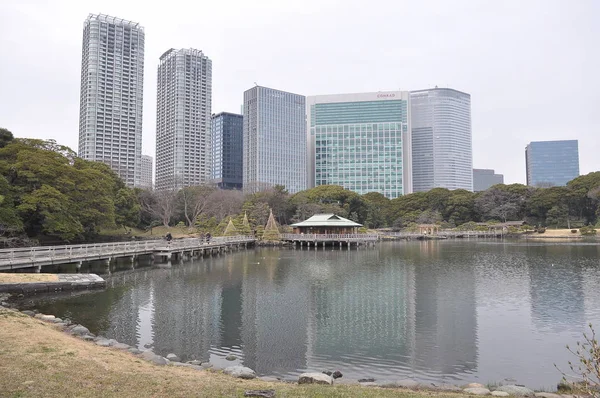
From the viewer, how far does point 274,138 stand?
129750 mm

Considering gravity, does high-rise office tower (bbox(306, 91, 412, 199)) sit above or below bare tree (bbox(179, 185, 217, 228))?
above

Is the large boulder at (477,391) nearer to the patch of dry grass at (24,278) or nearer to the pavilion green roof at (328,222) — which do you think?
the patch of dry grass at (24,278)

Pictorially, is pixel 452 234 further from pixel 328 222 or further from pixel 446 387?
pixel 446 387

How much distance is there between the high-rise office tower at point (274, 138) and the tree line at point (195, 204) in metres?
46.0

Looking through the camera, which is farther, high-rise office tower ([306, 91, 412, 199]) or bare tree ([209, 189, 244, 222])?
high-rise office tower ([306, 91, 412, 199])

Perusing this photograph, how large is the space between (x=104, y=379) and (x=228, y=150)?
5607 inches

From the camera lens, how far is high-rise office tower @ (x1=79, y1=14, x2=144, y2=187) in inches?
3553

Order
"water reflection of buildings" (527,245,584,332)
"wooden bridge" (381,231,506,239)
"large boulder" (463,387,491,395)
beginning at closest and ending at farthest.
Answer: "large boulder" (463,387,491,395) < "water reflection of buildings" (527,245,584,332) < "wooden bridge" (381,231,506,239)

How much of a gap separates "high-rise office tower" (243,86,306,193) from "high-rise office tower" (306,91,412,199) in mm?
6345

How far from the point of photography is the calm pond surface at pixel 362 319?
10359mm

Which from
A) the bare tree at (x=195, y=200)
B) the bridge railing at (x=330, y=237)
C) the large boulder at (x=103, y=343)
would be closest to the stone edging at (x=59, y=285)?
the large boulder at (x=103, y=343)

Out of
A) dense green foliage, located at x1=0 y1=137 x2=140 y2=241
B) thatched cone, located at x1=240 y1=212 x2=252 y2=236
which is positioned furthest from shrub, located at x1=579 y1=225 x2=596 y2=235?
dense green foliage, located at x1=0 y1=137 x2=140 y2=241

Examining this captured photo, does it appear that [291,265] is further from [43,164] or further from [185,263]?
[43,164]

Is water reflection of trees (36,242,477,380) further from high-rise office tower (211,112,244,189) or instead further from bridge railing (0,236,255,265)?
high-rise office tower (211,112,244,189)
